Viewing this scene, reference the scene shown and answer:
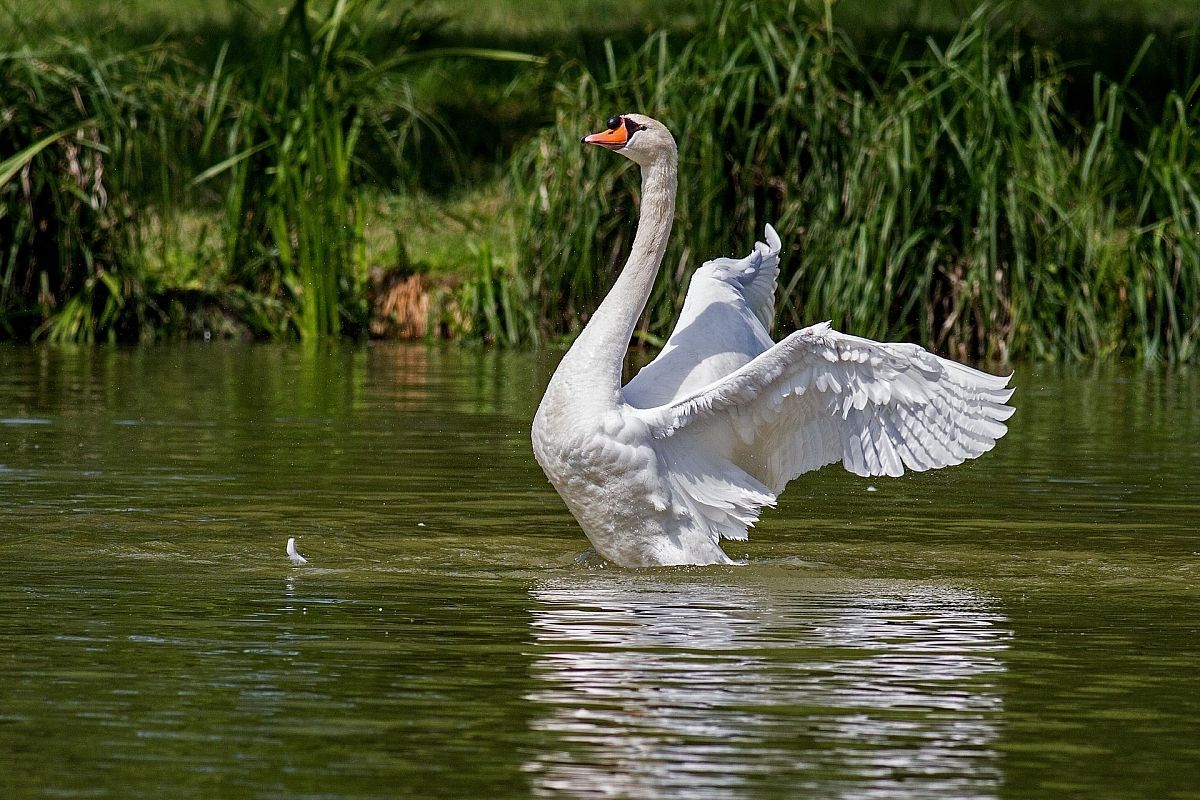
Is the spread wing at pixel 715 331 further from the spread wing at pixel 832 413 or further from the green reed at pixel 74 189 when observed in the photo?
the green reed at pixel 74 189

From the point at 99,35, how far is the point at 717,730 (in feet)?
43.1

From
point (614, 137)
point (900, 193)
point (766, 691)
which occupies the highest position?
point (900, 193)

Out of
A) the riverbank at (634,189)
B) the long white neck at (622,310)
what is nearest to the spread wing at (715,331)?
the long white neck at (622,310)

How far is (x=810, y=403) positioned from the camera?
689 centimetres

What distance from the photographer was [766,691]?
4680mm

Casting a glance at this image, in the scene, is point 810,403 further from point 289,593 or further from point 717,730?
point 717,730

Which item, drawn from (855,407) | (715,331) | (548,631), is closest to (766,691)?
(548,631)

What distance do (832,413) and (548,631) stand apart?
1.82 metres

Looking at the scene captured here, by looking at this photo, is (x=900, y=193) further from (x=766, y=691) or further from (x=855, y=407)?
(x=766, y=691)

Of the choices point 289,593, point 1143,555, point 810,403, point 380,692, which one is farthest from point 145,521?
point 1143,555

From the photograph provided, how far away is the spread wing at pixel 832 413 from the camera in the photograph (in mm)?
6602

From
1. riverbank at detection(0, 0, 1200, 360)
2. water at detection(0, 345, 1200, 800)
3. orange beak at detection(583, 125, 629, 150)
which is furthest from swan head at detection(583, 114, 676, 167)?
riverbank at detection(0, 0, 1200, 360)

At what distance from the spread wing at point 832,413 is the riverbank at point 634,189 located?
23.8 ft

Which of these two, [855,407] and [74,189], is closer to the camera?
[855,407]
